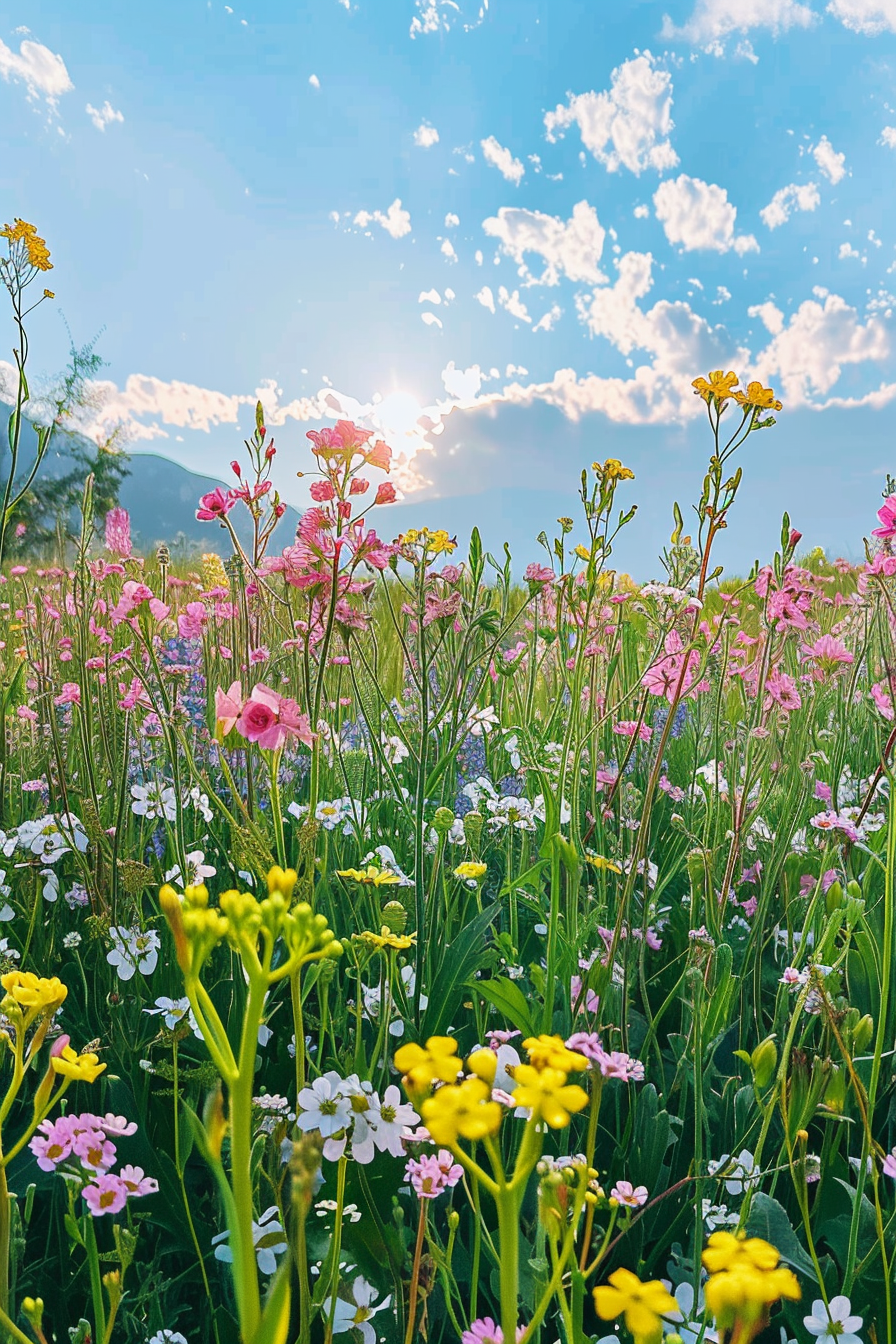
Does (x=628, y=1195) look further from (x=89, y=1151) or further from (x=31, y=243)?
(x=31, y=243)

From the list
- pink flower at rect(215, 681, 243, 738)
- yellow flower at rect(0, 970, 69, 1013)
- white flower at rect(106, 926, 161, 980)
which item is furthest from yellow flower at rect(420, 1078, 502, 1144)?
white flower at rect(106, 926, 161, 980)

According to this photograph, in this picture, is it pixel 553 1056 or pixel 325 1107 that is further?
pixel 325 1107

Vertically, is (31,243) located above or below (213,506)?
above

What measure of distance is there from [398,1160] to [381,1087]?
93 mm

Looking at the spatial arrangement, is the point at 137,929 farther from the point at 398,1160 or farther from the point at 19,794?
the point at 19,794

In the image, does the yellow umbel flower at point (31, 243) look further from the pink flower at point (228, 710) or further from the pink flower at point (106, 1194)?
the pink flower at point (106, 1194)

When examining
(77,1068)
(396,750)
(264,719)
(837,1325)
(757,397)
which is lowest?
(837,1325)

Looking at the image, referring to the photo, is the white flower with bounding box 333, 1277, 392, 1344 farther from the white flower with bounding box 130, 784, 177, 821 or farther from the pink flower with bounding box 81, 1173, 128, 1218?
the white flower with bounding box 130, 784, 177, 821

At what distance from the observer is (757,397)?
133 cm

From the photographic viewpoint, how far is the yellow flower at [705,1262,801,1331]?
337 millimetres

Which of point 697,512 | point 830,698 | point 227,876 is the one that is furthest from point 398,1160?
point 830,698

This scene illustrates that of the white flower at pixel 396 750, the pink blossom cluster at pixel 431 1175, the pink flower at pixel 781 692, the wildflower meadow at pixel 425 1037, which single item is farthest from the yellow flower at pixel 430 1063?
the white flower at pixel 396 750

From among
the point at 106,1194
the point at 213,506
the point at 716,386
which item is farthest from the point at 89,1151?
the point at 716,386

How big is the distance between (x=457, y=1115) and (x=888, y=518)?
1390 millimetres
